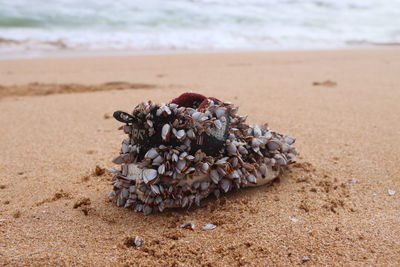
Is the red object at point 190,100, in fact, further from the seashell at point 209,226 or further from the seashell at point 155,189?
the seashell at point 209,226

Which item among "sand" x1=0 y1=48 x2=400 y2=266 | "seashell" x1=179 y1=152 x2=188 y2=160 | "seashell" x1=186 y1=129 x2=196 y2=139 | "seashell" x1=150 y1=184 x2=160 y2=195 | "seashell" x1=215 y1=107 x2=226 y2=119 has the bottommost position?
"sand" x1=0 y1=48 x2=400 y2=266

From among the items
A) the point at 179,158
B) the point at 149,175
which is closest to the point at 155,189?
the point at 149,175

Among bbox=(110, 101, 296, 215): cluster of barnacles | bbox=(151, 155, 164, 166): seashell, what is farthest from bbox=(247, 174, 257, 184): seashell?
bbox=(151, 155, 164, 166): seashell

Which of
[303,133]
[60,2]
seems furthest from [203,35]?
[303,133]

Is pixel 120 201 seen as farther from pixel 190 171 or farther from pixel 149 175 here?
pixel 190 171

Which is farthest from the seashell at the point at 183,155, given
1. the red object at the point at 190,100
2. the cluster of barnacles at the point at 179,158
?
the red object at the point at 190,100

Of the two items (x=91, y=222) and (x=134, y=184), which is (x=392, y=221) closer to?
(x=134, y=184)

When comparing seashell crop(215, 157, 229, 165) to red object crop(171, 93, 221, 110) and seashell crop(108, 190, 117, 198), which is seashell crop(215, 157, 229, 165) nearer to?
red object crop(171, 93, 221, 110)
